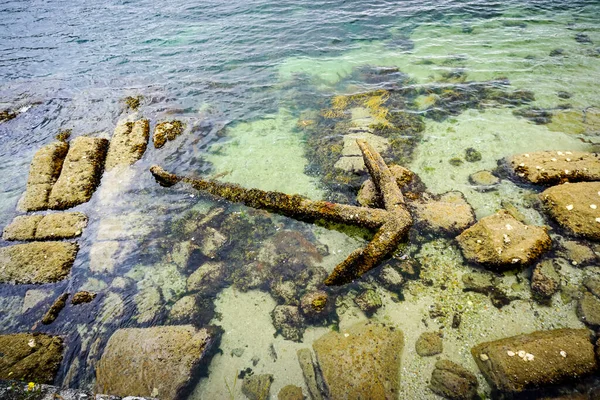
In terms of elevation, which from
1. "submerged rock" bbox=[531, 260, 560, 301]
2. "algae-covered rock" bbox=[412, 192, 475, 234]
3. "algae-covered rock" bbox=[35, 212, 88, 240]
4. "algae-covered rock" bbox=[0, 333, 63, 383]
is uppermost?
"algae-covered rock" bbox=[35, 212, 88, 240]

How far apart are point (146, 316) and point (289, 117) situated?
215 inches

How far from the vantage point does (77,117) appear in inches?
329

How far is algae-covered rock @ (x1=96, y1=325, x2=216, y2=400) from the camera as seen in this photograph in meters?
3.21

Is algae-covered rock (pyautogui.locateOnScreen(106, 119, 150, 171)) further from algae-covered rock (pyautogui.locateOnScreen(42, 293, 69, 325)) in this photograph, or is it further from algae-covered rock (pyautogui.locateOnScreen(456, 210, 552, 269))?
algae-covered rock (pyautogui.locateOnScreen(456, 210, 552, 269))

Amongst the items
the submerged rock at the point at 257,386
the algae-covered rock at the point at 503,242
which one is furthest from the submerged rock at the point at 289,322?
the algae-covered rock at the point at 503,242

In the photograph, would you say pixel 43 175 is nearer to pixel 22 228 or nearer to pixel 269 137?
pixel 22 228

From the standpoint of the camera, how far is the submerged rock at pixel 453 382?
2.97 meters

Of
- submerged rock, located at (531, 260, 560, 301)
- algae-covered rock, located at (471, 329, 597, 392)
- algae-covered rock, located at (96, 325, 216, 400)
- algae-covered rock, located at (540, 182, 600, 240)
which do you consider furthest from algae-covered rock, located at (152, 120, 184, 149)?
algae-covered rock, located at (540, 182, 600, 240)

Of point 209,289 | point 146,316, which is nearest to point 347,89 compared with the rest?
point 209,289

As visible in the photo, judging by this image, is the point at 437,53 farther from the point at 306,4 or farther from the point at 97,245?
the point at 97,245

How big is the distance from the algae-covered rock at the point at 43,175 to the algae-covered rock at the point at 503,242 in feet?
24.4

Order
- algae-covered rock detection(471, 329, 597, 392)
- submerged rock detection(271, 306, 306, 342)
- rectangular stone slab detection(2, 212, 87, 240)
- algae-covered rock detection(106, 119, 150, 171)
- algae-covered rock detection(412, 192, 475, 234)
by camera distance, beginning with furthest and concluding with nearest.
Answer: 1. algae-covered rock detection(106, 119, 150, 171)
2. rectangular stone slab detection(2, 212, 87, 240)
3. algae-covered rock detection(412, 192, 475, 234)
4. submerged rock detection(271, 306, 306, 342)
5. algae-covered rock detection(471, 329, 597, 392)

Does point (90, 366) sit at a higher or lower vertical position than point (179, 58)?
lower

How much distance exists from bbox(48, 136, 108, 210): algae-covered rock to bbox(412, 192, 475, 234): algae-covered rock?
6.19m
